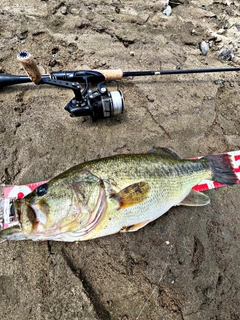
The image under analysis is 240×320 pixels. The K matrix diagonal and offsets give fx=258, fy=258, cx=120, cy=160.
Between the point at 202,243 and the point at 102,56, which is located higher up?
the point at 102,56

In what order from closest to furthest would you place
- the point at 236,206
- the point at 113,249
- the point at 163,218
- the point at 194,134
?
1. the point at 113,249
2. the point at 163,218
3. the point at 236,206
4. the point at 194,134

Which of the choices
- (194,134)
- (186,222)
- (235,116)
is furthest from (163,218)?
(235,116)

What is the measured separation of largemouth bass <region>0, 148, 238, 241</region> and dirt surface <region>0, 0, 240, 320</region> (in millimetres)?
368

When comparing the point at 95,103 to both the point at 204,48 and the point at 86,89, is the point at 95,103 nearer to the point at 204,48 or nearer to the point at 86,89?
the point at 86,89

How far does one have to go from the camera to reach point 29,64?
2775mm

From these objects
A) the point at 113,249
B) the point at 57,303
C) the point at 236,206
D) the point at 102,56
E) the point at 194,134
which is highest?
the point at 102,56

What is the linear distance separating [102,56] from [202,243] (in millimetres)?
3079

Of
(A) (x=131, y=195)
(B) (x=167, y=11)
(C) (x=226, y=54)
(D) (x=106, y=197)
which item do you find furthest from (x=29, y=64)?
(C) (x=226, y=54)

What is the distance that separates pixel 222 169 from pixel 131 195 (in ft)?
3.93

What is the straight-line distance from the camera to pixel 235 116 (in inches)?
149

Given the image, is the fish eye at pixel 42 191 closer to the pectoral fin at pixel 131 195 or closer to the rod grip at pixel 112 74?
the pectoral fin at pixel 131 195

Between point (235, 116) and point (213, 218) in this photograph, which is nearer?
point (213, 218)

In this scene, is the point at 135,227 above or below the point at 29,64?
below

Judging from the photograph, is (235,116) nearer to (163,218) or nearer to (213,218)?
(213,218)
